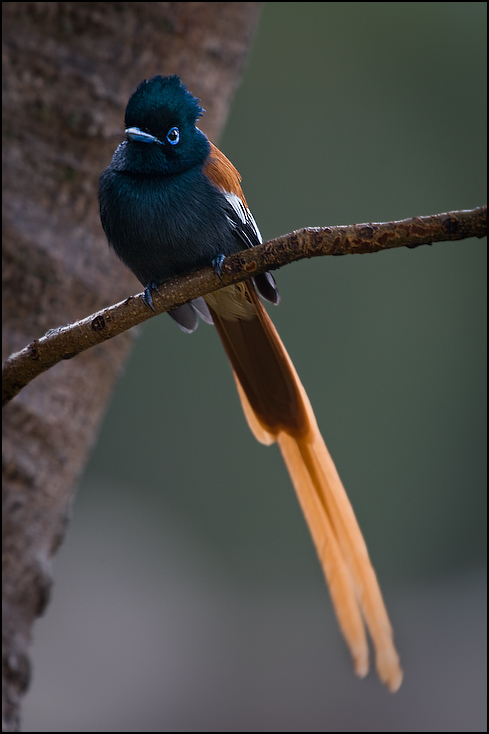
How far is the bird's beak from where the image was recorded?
3.61 ft

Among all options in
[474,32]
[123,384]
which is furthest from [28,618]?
[474,32]

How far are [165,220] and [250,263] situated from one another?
12.9 inches

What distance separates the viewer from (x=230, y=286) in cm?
132

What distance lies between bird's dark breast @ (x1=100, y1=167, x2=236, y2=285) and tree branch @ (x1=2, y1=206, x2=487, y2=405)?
4.0 inches

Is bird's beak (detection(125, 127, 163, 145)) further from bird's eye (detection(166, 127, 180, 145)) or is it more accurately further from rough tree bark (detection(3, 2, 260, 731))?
rough tree bark (detection(3, 2, 260, 731))

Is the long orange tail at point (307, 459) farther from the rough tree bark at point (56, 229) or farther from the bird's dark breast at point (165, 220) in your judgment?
the rough tree bark at point (56, 229)

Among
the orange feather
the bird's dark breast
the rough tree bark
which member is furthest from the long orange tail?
the rough tree bark

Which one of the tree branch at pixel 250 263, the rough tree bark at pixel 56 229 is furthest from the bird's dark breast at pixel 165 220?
the rough tree bark at pixel 56 229

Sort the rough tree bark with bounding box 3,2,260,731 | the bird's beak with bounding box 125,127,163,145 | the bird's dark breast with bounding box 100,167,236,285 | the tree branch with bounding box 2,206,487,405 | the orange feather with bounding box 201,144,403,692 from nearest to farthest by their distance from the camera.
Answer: the tree branch with bounding box 2,206,487,405
the bird's beak with bounding box 125,127,163,145
the bird's dark breast with bounding box 100,167,236,285
the orange feather with bounding box 201,144,403,692
the rough tree bark with bounding box 3,2,260,731

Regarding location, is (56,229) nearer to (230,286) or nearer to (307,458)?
(230,286)

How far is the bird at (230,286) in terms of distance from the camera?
1.19 meters

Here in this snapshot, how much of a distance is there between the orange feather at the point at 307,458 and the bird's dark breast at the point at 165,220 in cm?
10

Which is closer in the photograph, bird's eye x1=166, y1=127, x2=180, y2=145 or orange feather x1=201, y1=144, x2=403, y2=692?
bird's eye x1=166, y1=127, x2=180, y2=145

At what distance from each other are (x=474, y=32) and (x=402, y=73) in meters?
0.58
